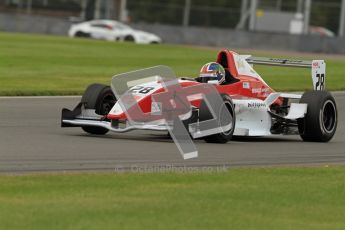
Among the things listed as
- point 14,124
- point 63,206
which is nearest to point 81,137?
point 14,124

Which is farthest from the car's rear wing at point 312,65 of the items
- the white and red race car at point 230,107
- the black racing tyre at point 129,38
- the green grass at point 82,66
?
the black racing tyre at point 129,38

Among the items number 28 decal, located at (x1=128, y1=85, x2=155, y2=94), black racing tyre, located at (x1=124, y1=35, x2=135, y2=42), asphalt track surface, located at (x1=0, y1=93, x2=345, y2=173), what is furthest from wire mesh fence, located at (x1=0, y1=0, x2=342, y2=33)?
number 28 decal, located at (x1=128, y1=85, x2=155, y2=94)

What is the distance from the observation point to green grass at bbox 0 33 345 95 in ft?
76.6

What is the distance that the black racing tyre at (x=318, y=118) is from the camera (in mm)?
14344

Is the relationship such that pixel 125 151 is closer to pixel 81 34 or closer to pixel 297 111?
pixel 297 111

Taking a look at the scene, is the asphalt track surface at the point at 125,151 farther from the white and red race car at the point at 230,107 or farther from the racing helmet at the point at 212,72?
→ the racing helmet at the point at 212,72

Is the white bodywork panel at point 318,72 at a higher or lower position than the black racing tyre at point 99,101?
higher

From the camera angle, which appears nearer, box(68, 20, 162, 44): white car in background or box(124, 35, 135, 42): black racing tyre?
box(124, 35, 135, 42): black racing tyre

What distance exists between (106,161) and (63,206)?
2826 mm

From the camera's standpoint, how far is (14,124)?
14773mm

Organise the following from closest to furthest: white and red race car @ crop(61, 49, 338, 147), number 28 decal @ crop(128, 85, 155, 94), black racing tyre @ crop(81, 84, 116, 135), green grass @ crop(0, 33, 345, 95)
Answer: white and red race car @ crop(61, 49, 338, 147), number 28 decal @ crop(128, 85, 155, 94), black racing tyre @ crop(81, 84, 116, 135), green grass @ crop(0, 33, 345, 95)

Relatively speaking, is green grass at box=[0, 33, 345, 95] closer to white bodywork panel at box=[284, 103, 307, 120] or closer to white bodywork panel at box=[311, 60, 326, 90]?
white bodywork panel at box=[311, 60, 326, 90]

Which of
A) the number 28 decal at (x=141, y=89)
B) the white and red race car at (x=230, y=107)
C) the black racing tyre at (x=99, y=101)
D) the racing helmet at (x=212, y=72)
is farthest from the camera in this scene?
the racing helmet at (x=212, y=72)

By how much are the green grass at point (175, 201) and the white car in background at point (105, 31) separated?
44.8 metres
